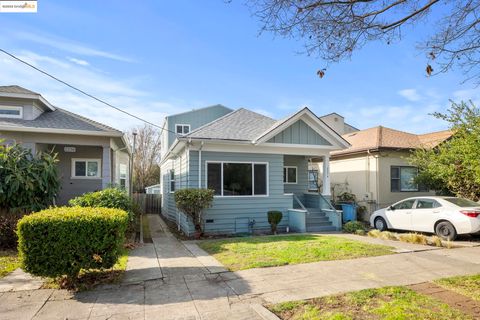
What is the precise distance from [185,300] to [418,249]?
6881mm

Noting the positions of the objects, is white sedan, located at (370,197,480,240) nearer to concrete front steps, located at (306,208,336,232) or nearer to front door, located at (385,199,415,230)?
front door, located at (385,199,415,230)

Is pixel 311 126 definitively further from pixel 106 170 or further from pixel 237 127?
pixel 106 170

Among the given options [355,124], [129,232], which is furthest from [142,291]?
[355,124]

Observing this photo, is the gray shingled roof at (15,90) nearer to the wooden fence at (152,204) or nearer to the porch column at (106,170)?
the porch column at (106,170)

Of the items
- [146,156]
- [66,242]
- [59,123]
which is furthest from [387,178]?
[146,156]

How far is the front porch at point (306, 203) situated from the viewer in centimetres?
1273

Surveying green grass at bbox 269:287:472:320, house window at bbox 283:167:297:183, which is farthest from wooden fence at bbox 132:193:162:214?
green grass at bbox 269:287:472:320

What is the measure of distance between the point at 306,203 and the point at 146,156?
92.9 ft

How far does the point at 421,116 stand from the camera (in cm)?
1364

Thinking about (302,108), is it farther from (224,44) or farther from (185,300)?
(185,300)

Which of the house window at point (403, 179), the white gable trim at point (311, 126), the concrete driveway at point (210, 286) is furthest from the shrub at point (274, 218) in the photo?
the house window at point (403, 179)

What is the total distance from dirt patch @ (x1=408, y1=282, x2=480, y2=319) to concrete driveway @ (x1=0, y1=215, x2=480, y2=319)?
0.30 meters

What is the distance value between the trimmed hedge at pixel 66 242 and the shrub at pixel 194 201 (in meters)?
5.06

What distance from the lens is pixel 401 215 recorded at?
12008 millimetres
